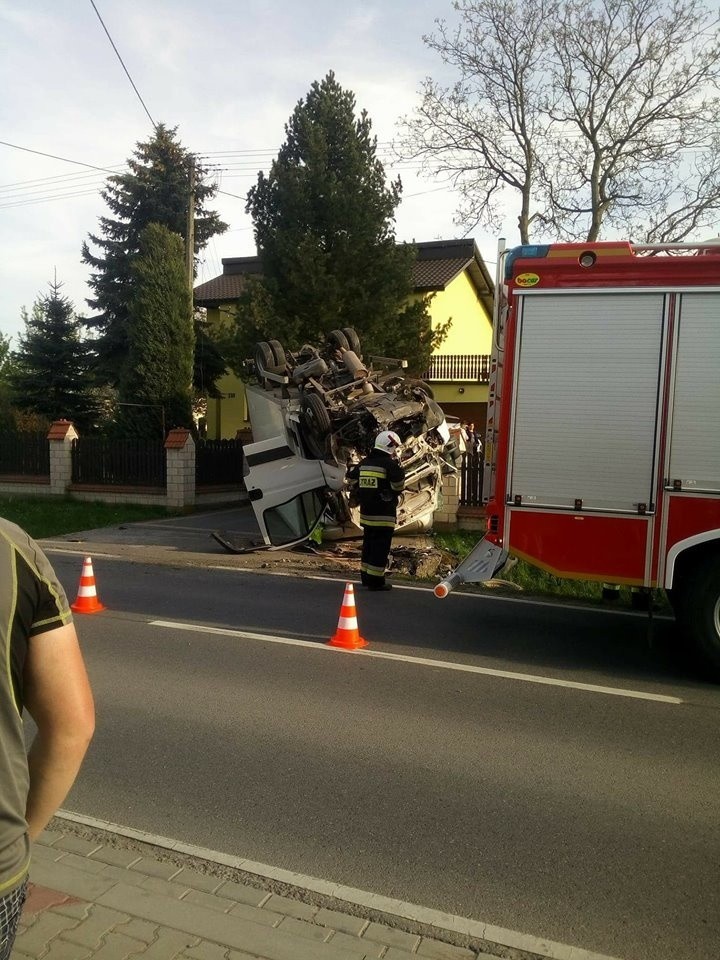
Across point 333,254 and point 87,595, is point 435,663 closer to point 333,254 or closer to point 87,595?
point 87,595

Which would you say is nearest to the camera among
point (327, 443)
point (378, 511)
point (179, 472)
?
point (378, 511)

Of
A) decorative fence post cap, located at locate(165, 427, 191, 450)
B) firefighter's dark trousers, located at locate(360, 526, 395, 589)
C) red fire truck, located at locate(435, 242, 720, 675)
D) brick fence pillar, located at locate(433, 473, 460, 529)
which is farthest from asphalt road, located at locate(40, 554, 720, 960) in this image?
decorative fence post cap, located at locate(165, 427, 191, 450)

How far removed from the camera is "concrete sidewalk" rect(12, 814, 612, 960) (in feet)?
9.92

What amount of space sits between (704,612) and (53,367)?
1002 inches

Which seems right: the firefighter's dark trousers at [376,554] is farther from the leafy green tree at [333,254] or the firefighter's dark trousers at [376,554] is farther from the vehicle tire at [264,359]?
the leafy green tree at [333,254]

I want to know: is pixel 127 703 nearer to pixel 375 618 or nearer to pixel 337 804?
pixel 337 804

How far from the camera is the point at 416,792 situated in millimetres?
4480

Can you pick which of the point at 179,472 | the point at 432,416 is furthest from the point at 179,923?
the point at 179,472

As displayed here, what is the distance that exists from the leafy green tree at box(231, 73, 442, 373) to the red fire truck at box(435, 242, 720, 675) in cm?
1352

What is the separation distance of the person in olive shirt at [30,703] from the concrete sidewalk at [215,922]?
4.71 ft

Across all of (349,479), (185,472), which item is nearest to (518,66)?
(185,472)

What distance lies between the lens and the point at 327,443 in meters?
12.3

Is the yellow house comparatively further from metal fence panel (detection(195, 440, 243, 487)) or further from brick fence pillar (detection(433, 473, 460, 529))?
brick fence pillar (detection(433, 473, 460, 529))

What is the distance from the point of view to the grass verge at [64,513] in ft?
55.8
